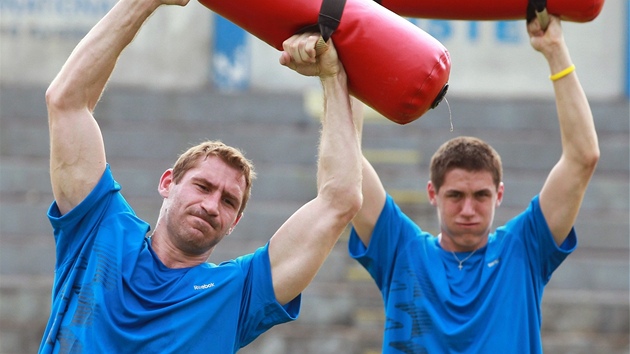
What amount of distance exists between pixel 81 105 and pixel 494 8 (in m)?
1.52

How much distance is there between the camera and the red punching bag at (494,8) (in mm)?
3529

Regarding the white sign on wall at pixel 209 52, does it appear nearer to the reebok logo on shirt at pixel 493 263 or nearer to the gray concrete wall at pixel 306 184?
the gray concrete wall at pixel 306 184

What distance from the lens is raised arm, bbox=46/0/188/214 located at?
288cm

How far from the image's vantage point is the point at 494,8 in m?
3.57

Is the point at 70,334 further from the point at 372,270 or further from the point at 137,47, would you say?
the point at 137,47

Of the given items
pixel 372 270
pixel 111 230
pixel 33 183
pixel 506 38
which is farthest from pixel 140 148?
pixel 111 230

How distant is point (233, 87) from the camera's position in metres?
9.54

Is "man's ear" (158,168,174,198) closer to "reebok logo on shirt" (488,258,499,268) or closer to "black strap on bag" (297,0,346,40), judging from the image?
"black strap on bag" (297,0,346,40)

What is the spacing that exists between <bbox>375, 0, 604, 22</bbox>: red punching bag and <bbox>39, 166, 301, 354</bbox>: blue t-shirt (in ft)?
3.67

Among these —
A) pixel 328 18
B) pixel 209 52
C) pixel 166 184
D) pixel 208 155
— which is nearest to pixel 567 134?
pixel 328 18

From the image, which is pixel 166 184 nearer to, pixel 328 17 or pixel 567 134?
pixel 328 17

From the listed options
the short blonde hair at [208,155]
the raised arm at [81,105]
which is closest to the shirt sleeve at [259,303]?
the short blonde hair at [208,155]

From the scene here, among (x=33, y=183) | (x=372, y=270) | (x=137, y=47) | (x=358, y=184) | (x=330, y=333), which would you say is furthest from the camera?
(x=137, y=47)

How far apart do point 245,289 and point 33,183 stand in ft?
19.2
